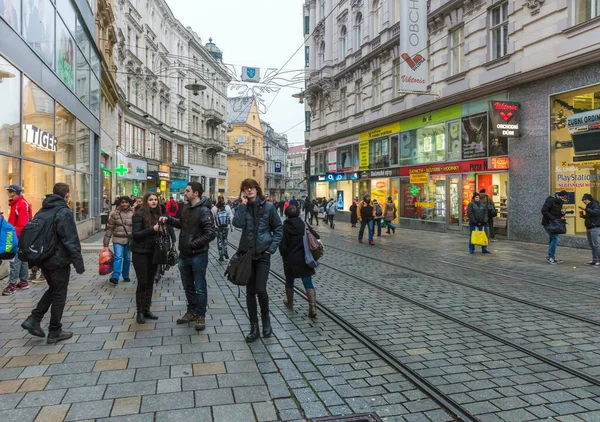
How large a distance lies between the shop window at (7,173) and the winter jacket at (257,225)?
651 cm

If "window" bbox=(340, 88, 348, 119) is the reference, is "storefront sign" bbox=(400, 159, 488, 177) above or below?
below

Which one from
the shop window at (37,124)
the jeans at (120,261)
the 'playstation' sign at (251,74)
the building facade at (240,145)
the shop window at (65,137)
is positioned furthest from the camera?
the building facade at (240,145)

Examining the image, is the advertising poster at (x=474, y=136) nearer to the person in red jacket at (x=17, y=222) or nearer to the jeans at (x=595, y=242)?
the jeans at (x=595, y=242)

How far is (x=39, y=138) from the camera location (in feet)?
38.9

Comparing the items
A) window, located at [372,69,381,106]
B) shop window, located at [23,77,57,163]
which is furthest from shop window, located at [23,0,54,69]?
window, located at [372,69,381,106]

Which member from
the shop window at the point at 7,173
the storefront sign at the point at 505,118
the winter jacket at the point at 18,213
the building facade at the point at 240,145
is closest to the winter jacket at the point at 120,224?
the winter jacket at the point at 18,213

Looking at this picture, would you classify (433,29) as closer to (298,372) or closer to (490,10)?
(490,10)

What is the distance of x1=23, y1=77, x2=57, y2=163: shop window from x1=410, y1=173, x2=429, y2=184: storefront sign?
643 inches

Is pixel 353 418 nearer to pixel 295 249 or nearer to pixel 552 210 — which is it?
pixel 295 249

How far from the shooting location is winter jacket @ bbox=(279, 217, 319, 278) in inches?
260

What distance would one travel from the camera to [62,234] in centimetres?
515

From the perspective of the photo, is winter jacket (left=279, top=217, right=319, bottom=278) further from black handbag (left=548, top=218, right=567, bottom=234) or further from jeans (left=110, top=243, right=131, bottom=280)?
black handbag (left=548, top=218, right=567, bottom=234)

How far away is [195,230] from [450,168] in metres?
17.3

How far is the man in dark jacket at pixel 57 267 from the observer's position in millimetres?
5133
